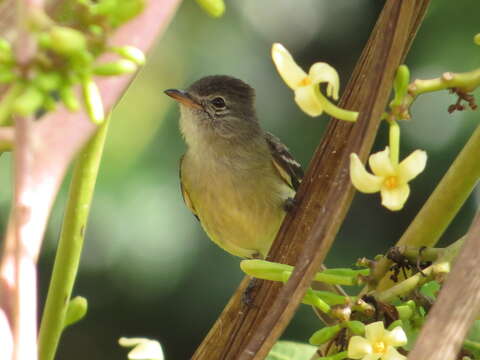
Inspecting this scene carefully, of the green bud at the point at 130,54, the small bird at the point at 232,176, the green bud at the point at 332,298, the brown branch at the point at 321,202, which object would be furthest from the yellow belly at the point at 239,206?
the green bud at the point at 130,54


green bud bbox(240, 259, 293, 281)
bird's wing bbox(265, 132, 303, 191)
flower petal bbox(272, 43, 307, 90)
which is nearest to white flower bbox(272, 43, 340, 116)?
flower petal bbox(272, 43, 307, 90)

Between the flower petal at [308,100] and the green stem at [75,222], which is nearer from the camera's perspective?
the flower petal at [308,100]

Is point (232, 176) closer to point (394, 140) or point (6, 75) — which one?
point (394, 140)

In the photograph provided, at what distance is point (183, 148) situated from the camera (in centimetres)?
412

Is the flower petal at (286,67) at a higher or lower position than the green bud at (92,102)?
higher

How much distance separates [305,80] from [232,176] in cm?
268

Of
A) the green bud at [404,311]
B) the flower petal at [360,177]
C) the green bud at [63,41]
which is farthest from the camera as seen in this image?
the green bud at [404,311]

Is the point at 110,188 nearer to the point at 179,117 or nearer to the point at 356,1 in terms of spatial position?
the point at 179,117

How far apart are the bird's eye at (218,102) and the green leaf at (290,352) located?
90.0 inches

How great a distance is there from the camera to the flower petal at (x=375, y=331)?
0.98m

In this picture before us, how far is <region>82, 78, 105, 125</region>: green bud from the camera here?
68cm

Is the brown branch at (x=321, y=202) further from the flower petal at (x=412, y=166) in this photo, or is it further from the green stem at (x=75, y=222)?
the green stem at (x=75, y=222)

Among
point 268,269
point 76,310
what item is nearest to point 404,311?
point 268,269

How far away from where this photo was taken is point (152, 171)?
3760mm
